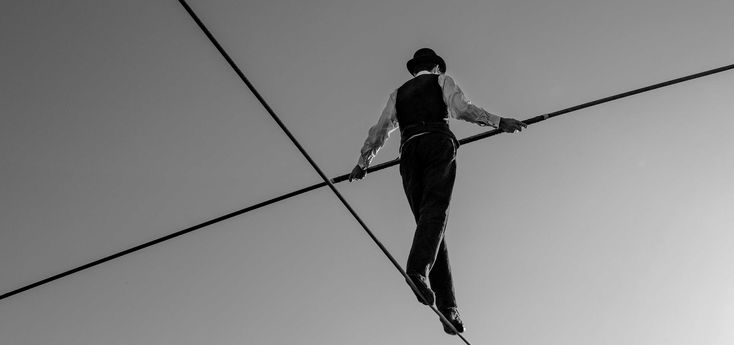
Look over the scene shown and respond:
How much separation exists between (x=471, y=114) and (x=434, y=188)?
49 cm

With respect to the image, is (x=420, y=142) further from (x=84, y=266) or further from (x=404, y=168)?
(x=84, y=266)

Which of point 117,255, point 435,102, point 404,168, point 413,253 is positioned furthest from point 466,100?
point 117,255

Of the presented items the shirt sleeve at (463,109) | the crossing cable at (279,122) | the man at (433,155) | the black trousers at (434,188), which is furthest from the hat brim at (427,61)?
the crossing cable at (279,122)

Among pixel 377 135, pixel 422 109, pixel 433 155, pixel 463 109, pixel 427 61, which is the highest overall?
pixel 427 61

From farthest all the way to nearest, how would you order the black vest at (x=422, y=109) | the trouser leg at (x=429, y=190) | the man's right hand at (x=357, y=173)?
the man's right hand at (x=357, y=173) → the black vest at (x=422, y=109) → the trouser leg at (x=429, y=190)

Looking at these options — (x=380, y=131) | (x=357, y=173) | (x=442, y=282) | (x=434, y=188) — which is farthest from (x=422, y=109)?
(x=442, y=282)

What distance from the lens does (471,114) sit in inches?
178

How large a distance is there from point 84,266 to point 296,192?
143cm

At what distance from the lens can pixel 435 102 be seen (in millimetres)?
4711

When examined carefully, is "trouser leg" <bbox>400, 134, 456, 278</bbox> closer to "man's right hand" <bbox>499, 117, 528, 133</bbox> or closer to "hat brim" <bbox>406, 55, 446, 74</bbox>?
"man's right hand" <bbox>499, 117, 528, 133</bbox>

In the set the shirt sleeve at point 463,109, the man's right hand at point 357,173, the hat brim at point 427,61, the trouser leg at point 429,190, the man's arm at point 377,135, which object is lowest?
the trouser leg at point 429,190

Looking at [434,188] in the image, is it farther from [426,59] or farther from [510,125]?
[426,59]

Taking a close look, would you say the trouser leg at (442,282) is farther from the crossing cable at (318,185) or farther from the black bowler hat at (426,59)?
the black bowler hat at (426,59)

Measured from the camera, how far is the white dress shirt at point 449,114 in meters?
Result: 4.52
